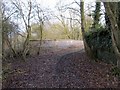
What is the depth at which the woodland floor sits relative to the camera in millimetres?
7997

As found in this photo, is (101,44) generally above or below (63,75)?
above

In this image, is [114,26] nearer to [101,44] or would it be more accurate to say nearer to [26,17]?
[101,44]

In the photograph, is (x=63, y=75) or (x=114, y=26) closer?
(x=114, y=26)

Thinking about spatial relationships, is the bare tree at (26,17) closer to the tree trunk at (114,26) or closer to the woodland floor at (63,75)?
the woodland floor at (63,75)

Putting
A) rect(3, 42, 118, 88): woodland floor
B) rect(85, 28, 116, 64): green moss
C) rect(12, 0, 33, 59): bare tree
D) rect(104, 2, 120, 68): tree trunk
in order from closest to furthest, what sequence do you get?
rect(104, 2, 120, 68): tree trunk → rect(3, 42, 118, 88): woodland floor → rect(85, 28, 116, 64): green moss → rect(12, 0, 33, 59): bare tree

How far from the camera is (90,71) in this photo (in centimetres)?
908

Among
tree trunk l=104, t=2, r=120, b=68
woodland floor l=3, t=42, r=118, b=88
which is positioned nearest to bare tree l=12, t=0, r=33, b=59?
woodland floor l=3, t=42, r=118, b=88

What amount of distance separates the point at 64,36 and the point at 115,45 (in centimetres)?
1418

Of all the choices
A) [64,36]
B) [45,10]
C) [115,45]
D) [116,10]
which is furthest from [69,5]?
[64,36]

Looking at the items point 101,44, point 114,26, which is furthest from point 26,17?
point 114,26

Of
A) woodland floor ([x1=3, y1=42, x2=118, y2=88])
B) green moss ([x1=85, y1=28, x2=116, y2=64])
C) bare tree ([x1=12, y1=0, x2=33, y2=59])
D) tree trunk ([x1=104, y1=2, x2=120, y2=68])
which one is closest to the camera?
tree trunk ([x1=104, y1=2, x2=120, y2=68])

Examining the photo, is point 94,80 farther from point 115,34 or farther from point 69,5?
point 69,5

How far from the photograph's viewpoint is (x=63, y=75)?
8.95 m

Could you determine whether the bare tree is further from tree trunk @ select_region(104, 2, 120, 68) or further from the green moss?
tree trunk @ select_region(104, 2, 120, 68)
